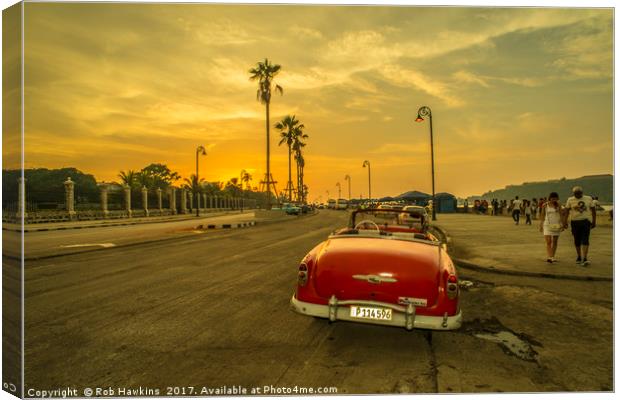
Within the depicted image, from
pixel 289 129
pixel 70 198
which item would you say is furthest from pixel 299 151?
pixel 70 198

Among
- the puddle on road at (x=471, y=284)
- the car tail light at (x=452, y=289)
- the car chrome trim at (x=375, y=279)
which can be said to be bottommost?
the puddle on road at (x=471, y=284)

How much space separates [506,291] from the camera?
713cm

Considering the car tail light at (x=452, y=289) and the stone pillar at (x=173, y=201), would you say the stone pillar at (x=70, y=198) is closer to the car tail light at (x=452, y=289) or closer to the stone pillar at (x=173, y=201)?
the stone pillar at (x=173, y=201)

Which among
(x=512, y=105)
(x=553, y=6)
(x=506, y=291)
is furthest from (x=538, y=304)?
(x=553, y=6)

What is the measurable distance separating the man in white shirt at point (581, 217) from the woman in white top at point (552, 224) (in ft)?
1.23

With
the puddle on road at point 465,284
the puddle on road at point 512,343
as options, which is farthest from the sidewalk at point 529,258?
the puddle on road at point 512,343

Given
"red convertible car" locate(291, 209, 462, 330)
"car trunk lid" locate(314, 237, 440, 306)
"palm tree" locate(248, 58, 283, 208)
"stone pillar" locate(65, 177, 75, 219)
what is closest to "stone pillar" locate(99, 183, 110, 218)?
"stone pillar" locate(65, 177, 75, 219)

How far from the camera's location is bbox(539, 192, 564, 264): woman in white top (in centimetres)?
955

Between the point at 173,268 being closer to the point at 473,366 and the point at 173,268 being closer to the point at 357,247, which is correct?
the point at 357,247

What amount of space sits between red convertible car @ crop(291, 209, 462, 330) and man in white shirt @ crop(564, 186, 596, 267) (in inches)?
241

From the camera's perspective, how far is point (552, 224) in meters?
9.65

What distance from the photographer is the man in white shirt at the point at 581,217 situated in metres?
9.07

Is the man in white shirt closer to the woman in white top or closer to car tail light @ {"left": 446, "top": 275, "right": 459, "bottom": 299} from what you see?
the woman in white top

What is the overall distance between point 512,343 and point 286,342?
8.08 ft
